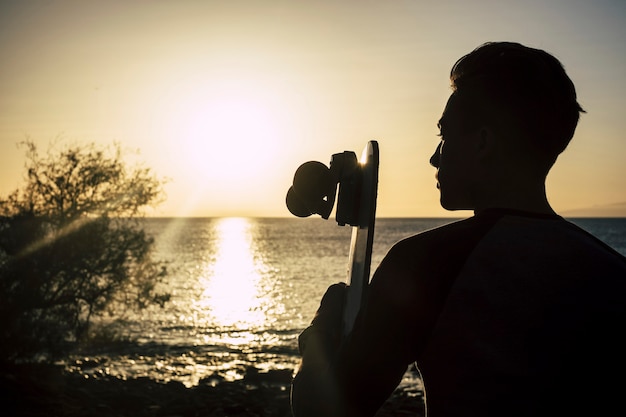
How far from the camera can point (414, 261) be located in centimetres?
170

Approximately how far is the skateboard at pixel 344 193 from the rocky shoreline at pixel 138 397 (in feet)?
37.2

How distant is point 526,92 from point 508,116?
0.30 feet

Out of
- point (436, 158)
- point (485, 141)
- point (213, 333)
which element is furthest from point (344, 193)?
point (213, 333)

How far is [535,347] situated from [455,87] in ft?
2.95

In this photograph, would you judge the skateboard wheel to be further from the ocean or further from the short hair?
the ocean

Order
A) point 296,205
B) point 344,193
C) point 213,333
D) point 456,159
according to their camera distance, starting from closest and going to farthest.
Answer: point 456,159 < point 344,193 < point 296,205 < point 213,333

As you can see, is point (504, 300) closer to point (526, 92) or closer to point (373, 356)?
point (373, 356)

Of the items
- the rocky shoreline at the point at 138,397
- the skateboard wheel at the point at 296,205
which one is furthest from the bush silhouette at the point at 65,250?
the skateboard wheel at the point at 296,205

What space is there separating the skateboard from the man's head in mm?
326

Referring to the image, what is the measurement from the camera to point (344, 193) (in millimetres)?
2361

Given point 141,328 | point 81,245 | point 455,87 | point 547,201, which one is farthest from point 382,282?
point 141,328

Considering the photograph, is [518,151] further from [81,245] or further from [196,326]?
[196,326]

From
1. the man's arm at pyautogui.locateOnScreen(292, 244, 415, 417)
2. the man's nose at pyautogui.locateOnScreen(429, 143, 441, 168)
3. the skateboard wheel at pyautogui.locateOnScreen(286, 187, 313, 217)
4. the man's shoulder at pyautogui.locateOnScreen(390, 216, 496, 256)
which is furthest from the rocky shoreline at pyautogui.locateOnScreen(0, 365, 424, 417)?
the man's shoulder at pyautogui.locateOnScreen(390, 216, 496, 256)

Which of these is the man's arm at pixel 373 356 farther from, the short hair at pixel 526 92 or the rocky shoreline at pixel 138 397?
the rocky shoreline at pixel 138 397
